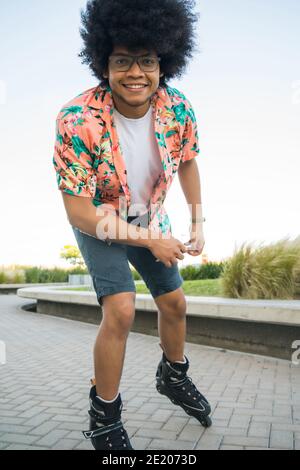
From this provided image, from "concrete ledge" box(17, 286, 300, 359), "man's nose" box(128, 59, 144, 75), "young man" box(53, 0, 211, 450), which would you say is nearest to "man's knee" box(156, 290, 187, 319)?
"young man" box(53, 0, 211, 450)

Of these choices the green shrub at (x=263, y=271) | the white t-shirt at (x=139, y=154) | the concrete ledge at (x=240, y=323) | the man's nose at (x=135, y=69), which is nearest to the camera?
the man's nose at (x=135, y=69)

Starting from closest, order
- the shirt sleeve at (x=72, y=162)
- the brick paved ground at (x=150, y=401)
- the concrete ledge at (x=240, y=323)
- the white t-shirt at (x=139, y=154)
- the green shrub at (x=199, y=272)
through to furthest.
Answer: the shirt sleeve at (x=72, y=162) → the white t-shirt at (x=139, y=154) → the brick paved ground at (x=150, y=401) → the concrete ledge at (x=240, y=323) → the green shrub at (x=199, y=272)

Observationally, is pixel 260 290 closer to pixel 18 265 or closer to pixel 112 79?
pixel 112 79

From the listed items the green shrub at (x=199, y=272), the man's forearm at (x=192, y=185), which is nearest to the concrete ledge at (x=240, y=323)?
the man's forearm at (x=192, y=185)

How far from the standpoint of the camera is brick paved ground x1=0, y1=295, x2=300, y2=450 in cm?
256

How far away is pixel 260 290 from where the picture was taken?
18.5ft

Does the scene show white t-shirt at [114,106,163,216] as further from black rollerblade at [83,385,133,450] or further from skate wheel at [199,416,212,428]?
skate wheel at [199,416,212,428]

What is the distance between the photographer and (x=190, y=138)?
8.55ft

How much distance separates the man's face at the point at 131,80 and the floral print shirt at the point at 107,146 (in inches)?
3.4

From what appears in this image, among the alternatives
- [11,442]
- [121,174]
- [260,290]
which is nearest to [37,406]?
[11,442]

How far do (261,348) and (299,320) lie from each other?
72cm

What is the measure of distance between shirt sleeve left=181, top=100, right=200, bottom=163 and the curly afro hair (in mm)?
250

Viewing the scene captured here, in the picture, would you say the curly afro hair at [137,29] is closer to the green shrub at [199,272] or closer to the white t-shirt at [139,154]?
the white t-shirt at [139,154]

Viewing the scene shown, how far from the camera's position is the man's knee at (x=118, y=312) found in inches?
86.8
